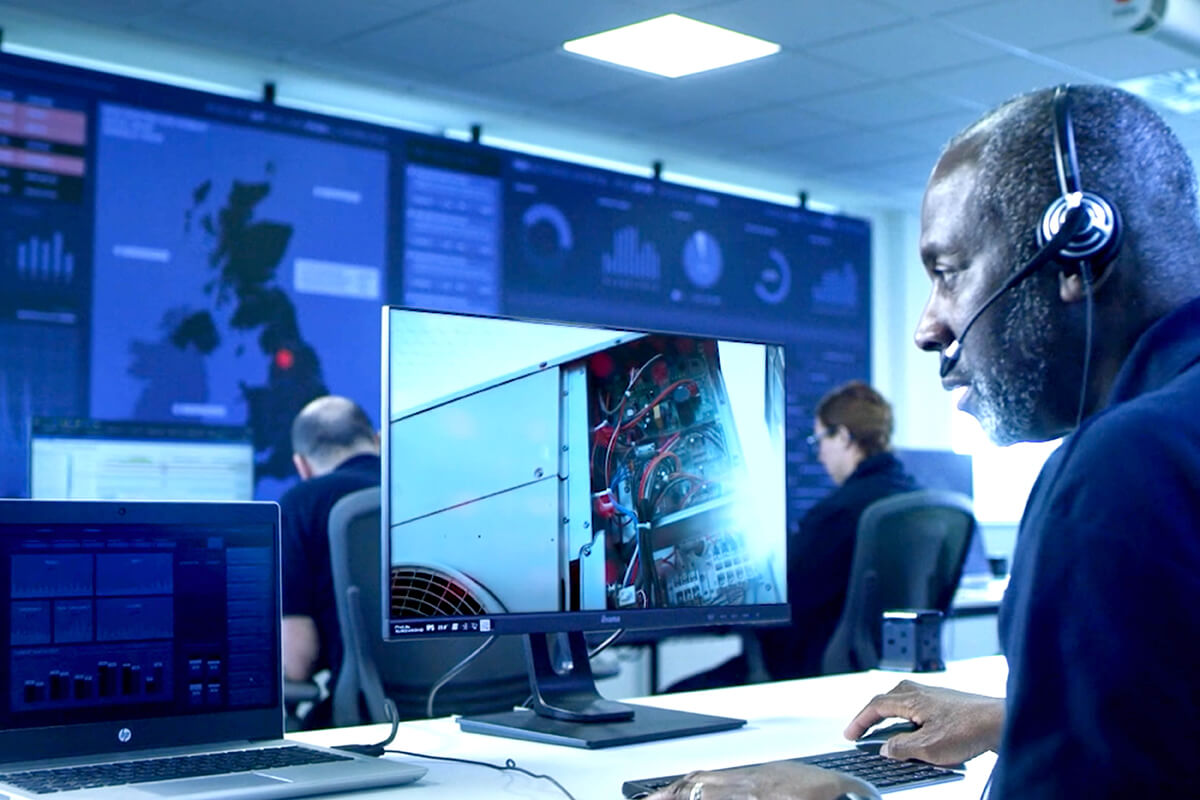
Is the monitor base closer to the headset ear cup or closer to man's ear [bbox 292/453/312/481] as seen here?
the headset ear cup

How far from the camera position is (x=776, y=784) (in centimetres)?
111

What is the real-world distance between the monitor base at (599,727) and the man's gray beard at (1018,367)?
73 cm

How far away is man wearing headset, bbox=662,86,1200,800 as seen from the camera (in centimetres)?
79

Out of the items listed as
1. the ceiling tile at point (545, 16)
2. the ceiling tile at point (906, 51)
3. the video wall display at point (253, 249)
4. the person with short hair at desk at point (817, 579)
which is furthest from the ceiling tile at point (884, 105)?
the person with short hair at desk at point (817, 579)

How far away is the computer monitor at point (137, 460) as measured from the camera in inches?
163

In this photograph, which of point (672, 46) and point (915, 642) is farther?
point (672, 46)

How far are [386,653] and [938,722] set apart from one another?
1.63 m

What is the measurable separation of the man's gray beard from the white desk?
479 millimetres

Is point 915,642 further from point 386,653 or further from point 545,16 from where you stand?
point 545,16

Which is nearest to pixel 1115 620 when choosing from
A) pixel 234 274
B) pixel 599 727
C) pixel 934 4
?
pixel 599 727

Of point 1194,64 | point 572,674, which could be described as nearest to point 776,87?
point 1194,64

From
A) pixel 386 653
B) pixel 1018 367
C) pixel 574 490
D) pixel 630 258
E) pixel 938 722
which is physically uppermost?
pixel 630 258

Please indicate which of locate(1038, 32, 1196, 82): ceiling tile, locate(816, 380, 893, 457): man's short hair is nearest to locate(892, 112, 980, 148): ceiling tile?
locate(1038, 32, 1196, 82): ceiling tile

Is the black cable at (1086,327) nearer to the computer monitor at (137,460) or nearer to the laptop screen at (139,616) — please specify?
the laptop screen at (139,616)
